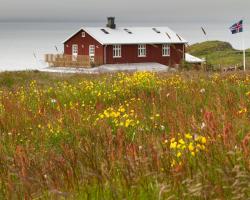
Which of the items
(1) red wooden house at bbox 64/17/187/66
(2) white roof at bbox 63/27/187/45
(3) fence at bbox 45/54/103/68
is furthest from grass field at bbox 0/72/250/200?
(2) white roof at bbox 63/27/187/45

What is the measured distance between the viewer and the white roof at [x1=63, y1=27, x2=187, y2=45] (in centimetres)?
6500

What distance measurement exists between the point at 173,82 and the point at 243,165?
8256 millimetres

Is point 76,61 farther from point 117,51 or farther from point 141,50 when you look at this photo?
point 141,50

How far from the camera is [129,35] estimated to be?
223 ft

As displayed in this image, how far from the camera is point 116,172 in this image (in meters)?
4.59

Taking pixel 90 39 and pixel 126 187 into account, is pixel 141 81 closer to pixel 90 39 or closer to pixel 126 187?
pixel 126 187

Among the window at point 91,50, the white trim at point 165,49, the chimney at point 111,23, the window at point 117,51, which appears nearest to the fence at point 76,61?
the window at point 91,50

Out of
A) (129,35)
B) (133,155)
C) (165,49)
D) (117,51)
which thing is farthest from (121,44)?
(133,155)

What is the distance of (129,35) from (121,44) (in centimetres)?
283

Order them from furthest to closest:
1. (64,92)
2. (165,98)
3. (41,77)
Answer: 1. (41,77)
2. (64,92)
3. (165,98)

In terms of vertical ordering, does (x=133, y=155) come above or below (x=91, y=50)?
below

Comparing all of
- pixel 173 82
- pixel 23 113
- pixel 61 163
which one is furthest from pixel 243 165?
pixel 173 82

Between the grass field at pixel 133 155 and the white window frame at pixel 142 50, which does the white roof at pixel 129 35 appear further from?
the grass field at pixel 133 155

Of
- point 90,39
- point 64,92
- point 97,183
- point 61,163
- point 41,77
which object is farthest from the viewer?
point 90,39
